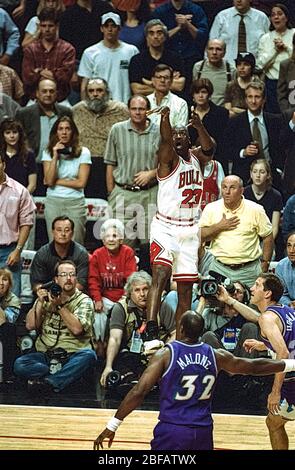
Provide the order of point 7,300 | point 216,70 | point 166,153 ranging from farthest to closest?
point 216,70, point 7,300, point 166,153

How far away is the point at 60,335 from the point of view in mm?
12320

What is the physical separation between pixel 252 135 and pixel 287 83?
99 cm

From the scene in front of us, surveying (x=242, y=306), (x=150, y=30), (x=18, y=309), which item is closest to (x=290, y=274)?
(x=242, y=306)

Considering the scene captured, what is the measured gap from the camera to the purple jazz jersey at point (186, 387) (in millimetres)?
8734

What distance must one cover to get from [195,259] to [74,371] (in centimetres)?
165

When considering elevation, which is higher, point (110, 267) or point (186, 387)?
point (110, 267)

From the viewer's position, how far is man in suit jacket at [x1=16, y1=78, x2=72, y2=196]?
47.2ft

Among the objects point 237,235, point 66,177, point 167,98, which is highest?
point 167,98

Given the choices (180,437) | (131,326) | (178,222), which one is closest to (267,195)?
(178,222)

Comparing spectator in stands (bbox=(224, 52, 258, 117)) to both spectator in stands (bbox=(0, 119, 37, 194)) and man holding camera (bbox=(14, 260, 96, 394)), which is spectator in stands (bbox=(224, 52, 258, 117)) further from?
man holding camera (bbox=(14, 260, 96, 394))

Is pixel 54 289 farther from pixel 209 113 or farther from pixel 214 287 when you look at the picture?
pixel 209 113

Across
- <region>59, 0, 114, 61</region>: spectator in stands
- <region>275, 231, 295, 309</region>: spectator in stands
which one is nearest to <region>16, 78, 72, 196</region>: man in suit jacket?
<region>59, 0, 114, 61</region>: spectator in stands

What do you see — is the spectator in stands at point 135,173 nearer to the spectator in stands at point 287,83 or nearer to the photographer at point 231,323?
the photographer at point 231,323
